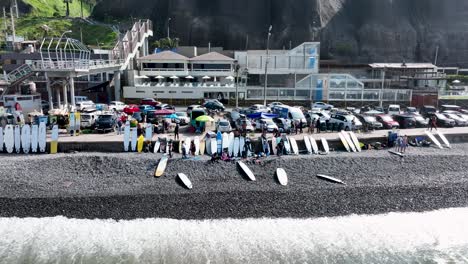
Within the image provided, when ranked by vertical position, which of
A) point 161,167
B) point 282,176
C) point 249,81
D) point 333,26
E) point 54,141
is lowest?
point 282,176

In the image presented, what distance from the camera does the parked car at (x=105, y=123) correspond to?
98.7 feet

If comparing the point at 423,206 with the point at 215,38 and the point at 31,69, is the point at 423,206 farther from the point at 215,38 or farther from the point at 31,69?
the point at 215,38

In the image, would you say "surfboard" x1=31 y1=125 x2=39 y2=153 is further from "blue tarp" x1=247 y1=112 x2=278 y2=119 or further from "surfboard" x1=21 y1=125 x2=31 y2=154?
"blue tarp" x1=247 y1=112 x2=278 y2=119

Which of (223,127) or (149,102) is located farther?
(149,102)

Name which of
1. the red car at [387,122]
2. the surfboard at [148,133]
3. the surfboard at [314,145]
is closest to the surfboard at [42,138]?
the surfboard at [148,133]

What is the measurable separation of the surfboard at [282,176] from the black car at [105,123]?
49.9 feet

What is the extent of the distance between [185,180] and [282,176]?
612 centimetres

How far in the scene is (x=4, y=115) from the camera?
31328mm

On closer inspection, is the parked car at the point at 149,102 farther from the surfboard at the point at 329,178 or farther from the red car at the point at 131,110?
the surfboard at the point at 329,178

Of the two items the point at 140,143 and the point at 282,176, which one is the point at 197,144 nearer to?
the point at 140,143

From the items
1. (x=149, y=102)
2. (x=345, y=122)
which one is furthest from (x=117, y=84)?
(x=345, y=122)

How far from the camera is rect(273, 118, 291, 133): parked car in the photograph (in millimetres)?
30817

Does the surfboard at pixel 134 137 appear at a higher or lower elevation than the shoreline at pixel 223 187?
higher

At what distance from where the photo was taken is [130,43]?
52.3 meters
